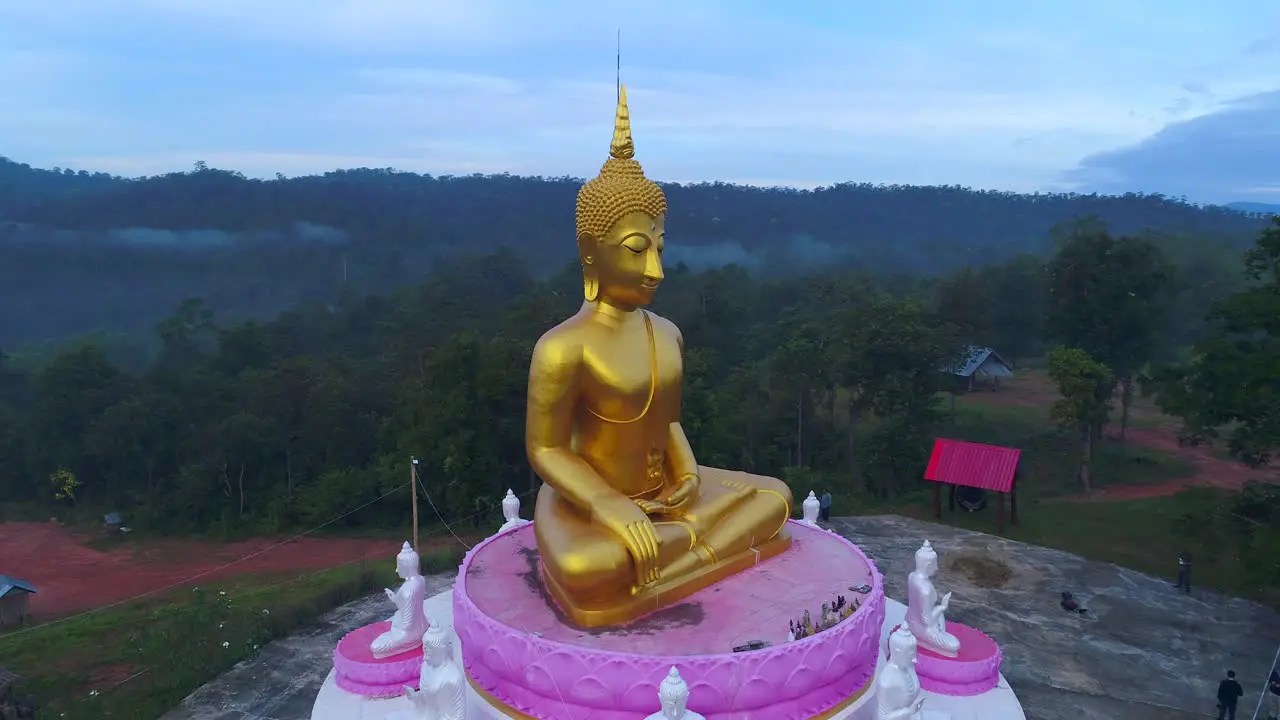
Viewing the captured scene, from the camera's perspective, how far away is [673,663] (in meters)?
6.55

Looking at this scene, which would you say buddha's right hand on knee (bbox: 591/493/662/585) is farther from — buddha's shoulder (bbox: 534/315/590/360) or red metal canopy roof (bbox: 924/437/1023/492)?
red metal canopy roof (bbox: 924/437/1023/492)

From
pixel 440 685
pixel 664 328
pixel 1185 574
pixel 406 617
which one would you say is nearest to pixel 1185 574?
pixel 1185 574

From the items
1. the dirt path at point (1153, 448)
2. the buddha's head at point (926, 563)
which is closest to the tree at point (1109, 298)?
the dirt path at point (1153, 448)

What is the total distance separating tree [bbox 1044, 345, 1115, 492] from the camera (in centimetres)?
1995

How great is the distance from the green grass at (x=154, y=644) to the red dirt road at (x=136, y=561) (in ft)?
8.53

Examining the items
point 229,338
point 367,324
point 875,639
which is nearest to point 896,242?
point 367,324

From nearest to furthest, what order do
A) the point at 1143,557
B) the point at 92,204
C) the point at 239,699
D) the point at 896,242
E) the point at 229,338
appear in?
1. the point at 239,699
2. the point at 1143,557
3. the point at 229,338
4. the point at 92,204
5. the point at 896,242

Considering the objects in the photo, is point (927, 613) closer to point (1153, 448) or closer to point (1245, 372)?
point (1245, 372)

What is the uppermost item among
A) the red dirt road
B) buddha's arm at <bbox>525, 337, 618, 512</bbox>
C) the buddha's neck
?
the buddha's neck

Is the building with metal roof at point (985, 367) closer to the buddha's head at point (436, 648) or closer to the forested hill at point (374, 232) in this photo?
the forested hill at point (374, 232)

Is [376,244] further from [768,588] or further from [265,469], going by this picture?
[768,588]

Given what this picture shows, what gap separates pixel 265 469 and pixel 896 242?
225ft

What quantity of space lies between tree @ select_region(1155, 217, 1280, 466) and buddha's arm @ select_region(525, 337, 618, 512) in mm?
9211

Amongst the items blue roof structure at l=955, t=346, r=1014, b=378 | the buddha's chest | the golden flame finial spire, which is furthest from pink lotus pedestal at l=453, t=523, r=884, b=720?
blue roof structure at l=955, t=346, r=1014, b=378
